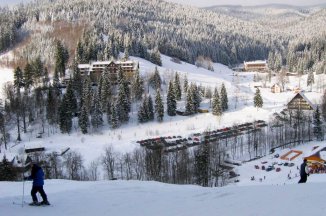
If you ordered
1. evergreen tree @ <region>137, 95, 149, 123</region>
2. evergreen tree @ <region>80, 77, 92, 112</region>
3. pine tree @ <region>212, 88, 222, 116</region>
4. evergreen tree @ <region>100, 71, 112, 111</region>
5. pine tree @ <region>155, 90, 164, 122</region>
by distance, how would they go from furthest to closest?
pine tree @ <region>212, 88, 222, 116</region>
evergreen tree @ <region>100, 71, 112, 111</region>
pine tree @ <region>155, 90, 164, 122</region>
evergreen tree @ <region>80, 77, 92, 112</region>
evergreen tree @ <region>137, 95, 149, 123</region>

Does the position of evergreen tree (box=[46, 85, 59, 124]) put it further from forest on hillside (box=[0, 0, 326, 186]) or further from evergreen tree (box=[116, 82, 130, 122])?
evergreen tree (box=[116, 82, 130, 122])

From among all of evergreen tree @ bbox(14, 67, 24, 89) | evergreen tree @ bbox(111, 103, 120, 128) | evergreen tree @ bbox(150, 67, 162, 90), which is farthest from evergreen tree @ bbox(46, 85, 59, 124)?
evergreen tree @ bbox(150, 67, 162, 90)

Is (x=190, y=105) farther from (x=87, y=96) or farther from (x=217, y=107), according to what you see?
(x=87, y=96)

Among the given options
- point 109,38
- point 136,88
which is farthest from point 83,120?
point 109,38

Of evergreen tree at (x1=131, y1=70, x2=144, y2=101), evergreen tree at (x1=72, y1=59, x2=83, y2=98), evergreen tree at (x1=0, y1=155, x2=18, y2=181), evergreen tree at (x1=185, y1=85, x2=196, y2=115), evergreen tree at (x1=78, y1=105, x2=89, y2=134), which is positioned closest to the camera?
evergreen tree at (x1=0, y1=155, x2=18, y2=181)

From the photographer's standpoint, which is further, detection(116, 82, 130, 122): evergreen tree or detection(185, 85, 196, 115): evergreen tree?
detection(185, 85, 196, 115): evergreen tree

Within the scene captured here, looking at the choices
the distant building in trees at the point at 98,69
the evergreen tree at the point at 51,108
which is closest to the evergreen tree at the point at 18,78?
the evergreen tree at the point at 51,108

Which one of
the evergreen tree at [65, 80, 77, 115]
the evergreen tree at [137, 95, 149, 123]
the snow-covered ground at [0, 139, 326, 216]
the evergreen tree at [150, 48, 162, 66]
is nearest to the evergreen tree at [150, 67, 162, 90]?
the evergreen tree at [137, 95, 149, 123]

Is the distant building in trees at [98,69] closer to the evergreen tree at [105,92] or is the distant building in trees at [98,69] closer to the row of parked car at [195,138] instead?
the evergreen tree at [105,92]

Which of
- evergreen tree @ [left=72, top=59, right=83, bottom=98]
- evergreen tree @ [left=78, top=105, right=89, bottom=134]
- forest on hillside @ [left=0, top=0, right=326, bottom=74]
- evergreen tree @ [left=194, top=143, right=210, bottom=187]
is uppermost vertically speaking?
forest on hillside @ [left=0, top=0, right=326, bottom=74]

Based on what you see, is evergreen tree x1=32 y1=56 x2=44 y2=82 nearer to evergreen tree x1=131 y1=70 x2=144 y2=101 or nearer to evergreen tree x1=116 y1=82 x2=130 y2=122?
evergreen tree x1=131 y1=70 x2=144 y2=101

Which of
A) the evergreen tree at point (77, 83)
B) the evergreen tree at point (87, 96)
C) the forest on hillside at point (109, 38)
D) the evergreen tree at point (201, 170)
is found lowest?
the evergreen tree at point (201, 170)

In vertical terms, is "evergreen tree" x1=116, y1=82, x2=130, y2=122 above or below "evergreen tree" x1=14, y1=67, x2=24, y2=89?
below

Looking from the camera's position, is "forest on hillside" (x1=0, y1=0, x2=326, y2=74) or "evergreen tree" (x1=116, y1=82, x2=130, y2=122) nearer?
"evergreen tree" (x1=116, y1=82, x2=130, y2=122)
